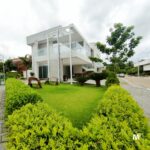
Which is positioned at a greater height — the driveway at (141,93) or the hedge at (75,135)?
the hedge at (75,135)

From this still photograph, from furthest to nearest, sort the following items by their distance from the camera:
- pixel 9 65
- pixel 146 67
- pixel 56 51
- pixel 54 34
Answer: pixel 146 67 < pixel 9 65 < pixel 56 51 < pixel 54 34

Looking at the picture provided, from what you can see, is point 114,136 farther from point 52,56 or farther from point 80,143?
point 52,56

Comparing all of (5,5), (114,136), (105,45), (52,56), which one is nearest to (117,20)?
(105,45)

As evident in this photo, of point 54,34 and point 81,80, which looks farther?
point 54,34

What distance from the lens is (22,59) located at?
34.8 m

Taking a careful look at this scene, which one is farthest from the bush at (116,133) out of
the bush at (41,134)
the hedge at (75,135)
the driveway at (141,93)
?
the driveway at (141,93)

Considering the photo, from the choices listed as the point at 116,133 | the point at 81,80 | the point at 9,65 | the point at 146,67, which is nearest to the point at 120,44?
the point at 81,80

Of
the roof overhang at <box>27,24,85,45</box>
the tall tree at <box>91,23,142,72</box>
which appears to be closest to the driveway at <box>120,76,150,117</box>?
the tall tree at <box>91,23,142,72</box>

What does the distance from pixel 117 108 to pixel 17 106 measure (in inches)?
111

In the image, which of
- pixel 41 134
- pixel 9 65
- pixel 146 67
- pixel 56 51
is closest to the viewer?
pixel 41 134

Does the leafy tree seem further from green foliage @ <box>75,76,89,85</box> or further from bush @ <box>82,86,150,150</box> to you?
bush @ <box>82,86,150,150</box>

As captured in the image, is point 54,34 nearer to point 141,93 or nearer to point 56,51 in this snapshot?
point 56,51

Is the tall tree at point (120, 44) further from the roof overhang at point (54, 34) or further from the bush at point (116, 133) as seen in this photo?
the bush at point (116, 133)

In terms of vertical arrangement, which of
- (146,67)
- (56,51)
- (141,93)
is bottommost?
(141,93)
